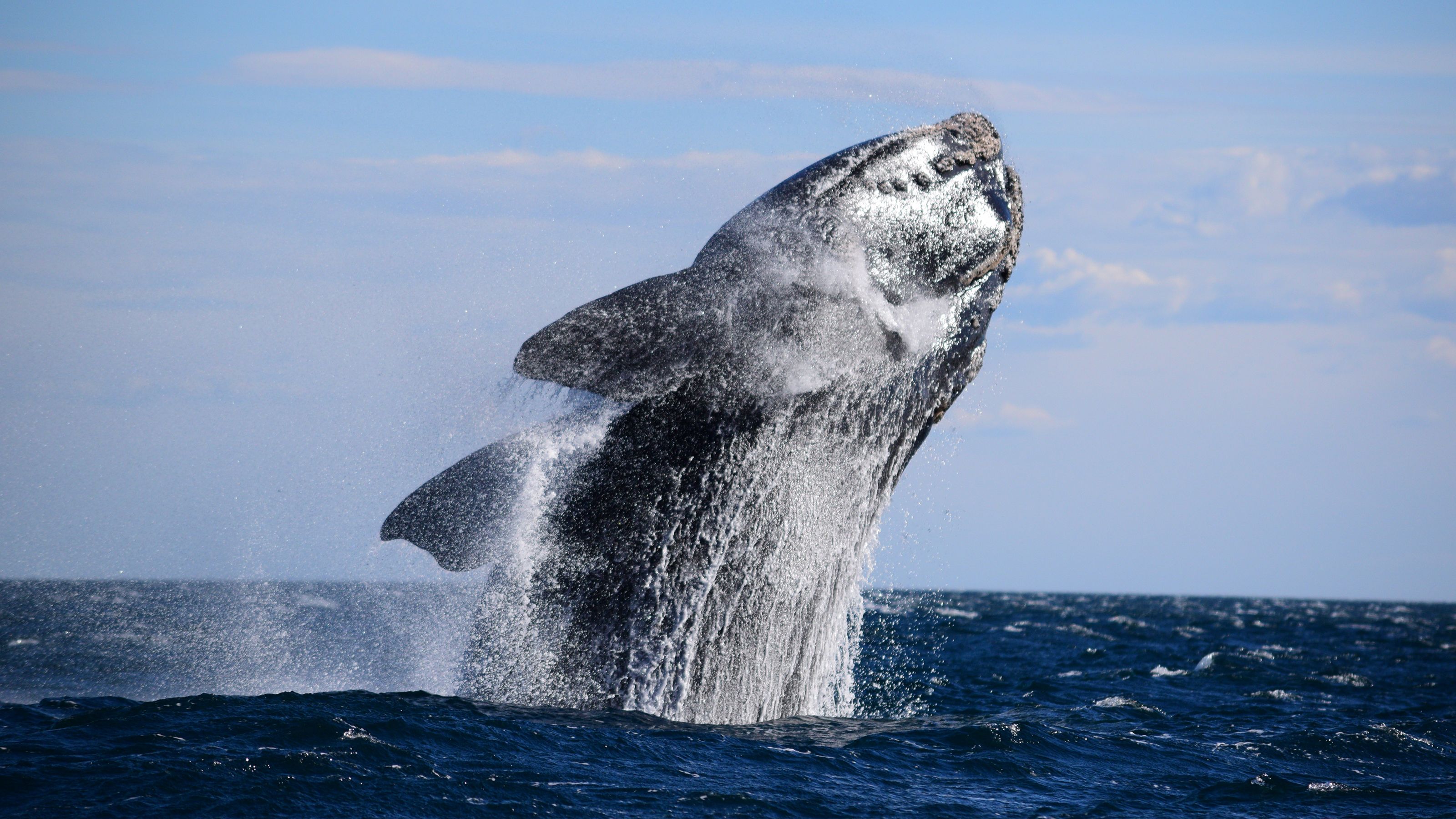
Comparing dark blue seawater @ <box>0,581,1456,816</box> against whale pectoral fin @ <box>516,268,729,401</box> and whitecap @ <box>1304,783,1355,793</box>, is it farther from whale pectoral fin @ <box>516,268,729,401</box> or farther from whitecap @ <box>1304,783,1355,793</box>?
whale pectoral fin @ <box>516,268,729,401</box>

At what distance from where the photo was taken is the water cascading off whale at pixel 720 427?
8.13 m

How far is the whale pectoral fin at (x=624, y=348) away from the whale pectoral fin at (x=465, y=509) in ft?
2.61

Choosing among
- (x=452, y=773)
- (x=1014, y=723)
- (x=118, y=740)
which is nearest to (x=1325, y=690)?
(x=1014, y=723)

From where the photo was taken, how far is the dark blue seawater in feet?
23.0

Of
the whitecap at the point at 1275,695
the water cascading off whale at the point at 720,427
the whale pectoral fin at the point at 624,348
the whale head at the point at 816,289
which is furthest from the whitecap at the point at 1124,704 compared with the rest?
the whale pectoral fin at the point at 624,348

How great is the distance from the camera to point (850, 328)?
8.28m

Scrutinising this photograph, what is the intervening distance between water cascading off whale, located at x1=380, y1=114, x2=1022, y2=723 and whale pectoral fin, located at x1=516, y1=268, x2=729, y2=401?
0.04 feet

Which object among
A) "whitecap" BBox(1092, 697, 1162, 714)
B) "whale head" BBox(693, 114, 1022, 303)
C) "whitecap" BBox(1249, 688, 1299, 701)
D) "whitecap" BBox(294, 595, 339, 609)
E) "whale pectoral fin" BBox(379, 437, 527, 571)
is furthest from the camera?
Answer: "whitecap" BBox(294, 595, 339, 609)

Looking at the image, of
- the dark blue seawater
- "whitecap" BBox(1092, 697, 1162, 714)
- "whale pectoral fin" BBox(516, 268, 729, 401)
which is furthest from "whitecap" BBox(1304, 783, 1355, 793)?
"whale pectoral fin" BBox(516, 268, 729, 401)

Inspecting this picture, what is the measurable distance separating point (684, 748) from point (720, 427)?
2253 millimetres

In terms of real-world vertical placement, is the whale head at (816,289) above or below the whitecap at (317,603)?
above

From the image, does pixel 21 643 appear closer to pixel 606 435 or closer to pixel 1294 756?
pixel 606 435

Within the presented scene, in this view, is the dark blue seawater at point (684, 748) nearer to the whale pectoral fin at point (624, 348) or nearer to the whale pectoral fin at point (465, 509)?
the whale pectoral fin at point (465, 509)

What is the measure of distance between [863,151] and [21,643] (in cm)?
2243
